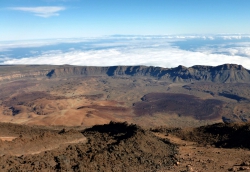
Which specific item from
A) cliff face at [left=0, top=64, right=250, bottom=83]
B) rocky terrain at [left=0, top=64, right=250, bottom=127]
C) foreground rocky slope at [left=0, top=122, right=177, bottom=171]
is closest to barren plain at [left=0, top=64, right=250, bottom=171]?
foreground rocky slope at [left=0, top=122, right=177, bottom=171]

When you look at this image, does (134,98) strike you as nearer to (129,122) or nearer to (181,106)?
(181,106)

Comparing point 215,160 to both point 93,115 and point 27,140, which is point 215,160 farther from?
point 93,115

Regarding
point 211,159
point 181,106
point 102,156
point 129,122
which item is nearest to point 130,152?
point 102,156

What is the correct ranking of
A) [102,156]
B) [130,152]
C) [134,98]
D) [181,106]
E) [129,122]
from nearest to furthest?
[102,156] → [130,152] → [129,122] → [181,106] → [134,98]

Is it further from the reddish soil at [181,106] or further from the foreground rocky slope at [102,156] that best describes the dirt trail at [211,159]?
the reddish soil at [181,106]

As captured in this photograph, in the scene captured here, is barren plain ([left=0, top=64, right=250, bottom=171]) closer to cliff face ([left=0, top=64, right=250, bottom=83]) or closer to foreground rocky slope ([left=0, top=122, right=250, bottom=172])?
foreground rocky slope ([left=0, top=122, right=250, bottom=172])

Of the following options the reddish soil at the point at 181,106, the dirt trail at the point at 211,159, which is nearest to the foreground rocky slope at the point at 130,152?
the dirt trail at the point at 211,159
